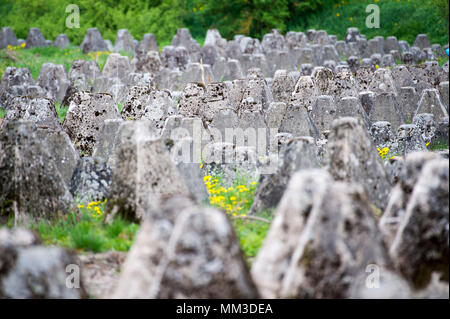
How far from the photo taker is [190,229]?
371cm

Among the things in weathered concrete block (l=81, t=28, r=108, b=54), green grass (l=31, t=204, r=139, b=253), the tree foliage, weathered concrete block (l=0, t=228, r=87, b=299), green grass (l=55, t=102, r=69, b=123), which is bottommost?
green grass (l=31, t=204, r=139, b=253)

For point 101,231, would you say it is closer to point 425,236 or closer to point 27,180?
point 27,180

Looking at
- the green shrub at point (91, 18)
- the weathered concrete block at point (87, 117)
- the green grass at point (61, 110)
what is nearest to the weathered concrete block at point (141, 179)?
the weathered concrete block at point (87, 117)

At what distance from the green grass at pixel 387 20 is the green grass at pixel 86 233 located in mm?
19968

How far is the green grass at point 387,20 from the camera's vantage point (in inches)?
995

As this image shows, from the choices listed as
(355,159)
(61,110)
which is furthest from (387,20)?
(355,159)

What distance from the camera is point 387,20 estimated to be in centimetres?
2689

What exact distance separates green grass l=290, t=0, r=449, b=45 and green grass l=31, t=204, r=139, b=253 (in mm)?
19968

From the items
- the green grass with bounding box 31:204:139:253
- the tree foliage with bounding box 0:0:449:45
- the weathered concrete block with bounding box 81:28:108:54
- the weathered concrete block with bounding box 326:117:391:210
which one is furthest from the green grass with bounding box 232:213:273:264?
the tree foliage with bounding box 0:0:449:45

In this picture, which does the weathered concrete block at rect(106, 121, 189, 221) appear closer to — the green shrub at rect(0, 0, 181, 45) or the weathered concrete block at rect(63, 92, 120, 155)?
the weathered concrete block at rect(63, 92, 120, 155)

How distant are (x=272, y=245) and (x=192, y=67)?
12478 mm

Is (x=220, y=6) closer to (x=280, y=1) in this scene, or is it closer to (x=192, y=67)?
(x=280, y=1)

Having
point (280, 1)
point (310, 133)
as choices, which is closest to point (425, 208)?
point (310, 133)

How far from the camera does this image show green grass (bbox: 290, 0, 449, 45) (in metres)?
25.3
